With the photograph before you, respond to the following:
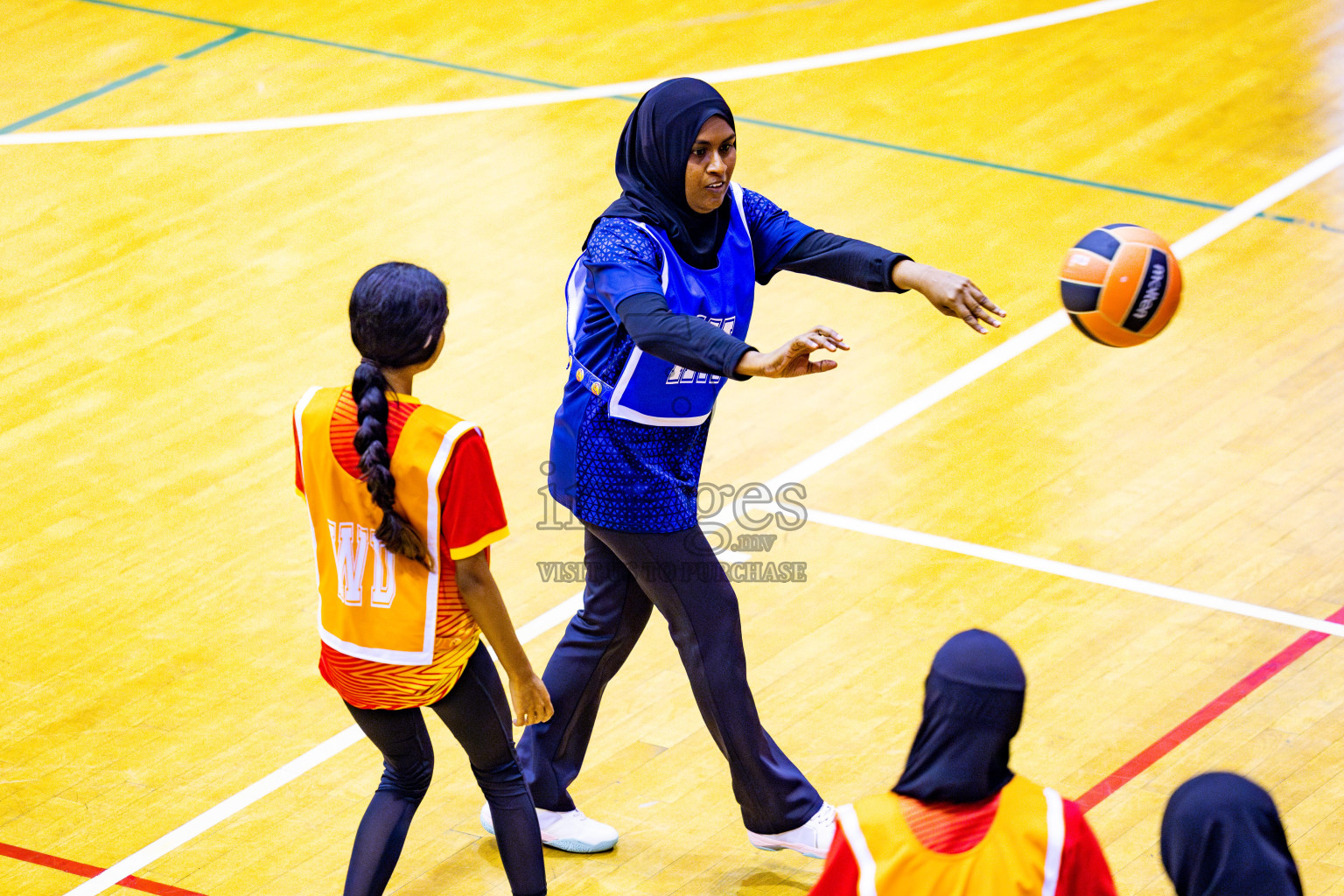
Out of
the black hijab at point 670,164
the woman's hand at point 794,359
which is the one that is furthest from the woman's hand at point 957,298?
the black hijab at point 670,164

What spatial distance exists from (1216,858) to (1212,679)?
339 centimetres

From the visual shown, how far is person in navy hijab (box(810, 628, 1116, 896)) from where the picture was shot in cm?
312

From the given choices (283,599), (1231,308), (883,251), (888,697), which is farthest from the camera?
(1231,308)

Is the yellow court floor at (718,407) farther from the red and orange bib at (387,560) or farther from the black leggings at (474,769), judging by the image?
the red and orange bib at (387,560)

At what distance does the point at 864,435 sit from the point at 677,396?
3005 mm

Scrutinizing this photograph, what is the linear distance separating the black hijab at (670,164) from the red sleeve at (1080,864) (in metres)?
2.35

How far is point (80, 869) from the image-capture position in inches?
216

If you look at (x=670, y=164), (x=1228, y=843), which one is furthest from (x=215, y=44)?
(x=1228, y=843)

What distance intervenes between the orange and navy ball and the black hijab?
1.25m

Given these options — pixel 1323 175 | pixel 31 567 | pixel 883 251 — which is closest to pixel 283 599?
pixel 31 567

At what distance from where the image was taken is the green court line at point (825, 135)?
32.8 ft

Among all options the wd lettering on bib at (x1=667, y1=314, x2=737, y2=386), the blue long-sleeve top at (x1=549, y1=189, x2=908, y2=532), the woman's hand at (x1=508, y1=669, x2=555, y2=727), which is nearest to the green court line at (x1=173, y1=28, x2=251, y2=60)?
the blue long-sleeve top at (x1=549, y1=189, x2=908, y2=532)

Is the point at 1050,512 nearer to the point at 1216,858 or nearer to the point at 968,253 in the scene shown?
the point at 968,253

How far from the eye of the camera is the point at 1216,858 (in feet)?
10.0
